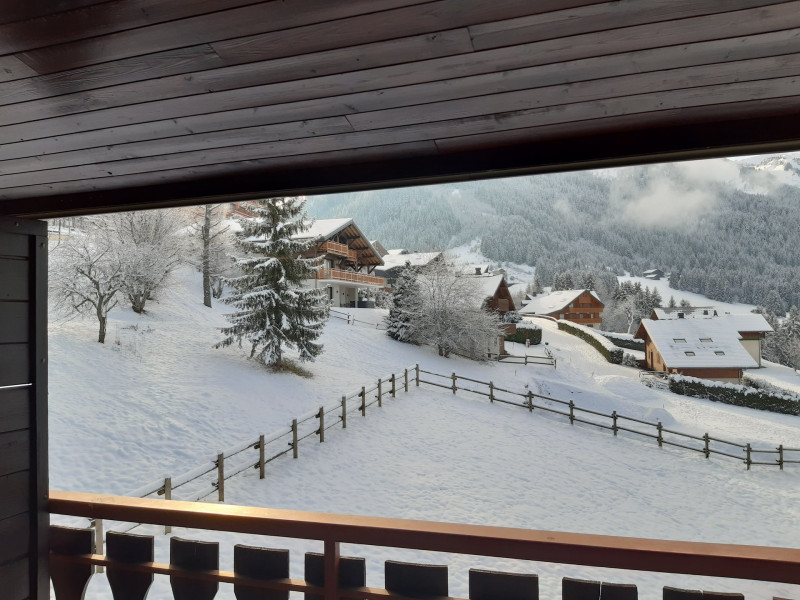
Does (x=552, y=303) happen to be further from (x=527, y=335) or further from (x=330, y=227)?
(x=330, y=227)

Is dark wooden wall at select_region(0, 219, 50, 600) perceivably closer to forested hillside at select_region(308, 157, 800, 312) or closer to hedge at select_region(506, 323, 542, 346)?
hedge at select_region(506, 323, 542, 346)

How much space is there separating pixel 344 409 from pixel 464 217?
87.2 m

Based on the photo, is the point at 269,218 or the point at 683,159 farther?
the point at 269,218

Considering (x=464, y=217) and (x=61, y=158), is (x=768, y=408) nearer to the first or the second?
(x=61, y=158)

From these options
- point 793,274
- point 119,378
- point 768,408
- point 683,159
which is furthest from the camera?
point 793,274

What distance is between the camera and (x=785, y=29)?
0.70 meters

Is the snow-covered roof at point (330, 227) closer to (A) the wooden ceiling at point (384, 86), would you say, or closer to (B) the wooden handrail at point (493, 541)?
(A) the wooden ceiling at point (384, 86)

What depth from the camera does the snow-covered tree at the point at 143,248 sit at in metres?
10.1

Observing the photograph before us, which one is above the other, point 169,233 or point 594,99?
point 169,233

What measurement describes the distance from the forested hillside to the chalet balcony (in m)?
17.2

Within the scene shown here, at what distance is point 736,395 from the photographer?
16.2 metres

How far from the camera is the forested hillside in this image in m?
47.5

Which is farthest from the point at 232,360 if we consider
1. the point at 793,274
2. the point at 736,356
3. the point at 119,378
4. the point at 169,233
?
the point at 793,274

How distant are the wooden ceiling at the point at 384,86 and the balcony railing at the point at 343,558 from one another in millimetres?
876
